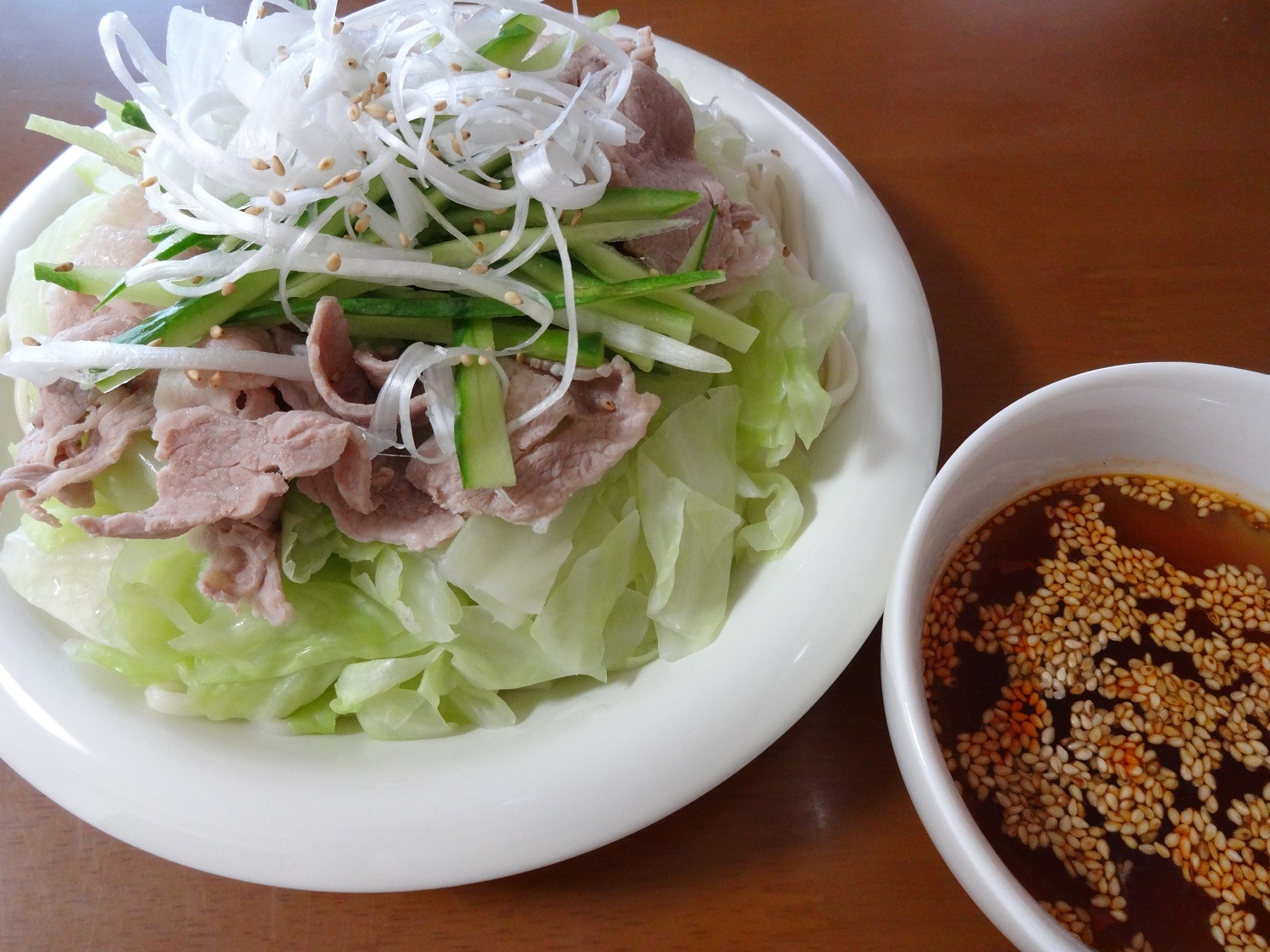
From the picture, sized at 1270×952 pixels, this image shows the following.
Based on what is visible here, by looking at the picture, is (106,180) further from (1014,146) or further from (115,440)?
(1014,146)

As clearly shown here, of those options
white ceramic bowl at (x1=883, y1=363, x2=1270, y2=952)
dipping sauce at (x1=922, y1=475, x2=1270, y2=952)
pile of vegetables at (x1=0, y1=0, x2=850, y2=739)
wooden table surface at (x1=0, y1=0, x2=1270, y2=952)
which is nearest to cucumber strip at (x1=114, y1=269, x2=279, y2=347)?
pile of vegetables at (x1=0, y1=0, x2=850, y2=739)

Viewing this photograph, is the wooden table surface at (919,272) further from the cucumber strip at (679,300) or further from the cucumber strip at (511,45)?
the cucumber strip at (511,45)

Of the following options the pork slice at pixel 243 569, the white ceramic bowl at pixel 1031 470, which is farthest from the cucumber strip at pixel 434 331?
the white ceramic bowl at pixel 1031 470

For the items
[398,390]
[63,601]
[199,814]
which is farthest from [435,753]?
[63,601]

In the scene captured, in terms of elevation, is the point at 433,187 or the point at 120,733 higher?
the point at 433,187

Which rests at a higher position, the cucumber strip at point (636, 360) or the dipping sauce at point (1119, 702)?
the cucumber strip at point (636, 360)

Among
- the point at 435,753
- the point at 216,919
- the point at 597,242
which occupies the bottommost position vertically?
the point at 216,919

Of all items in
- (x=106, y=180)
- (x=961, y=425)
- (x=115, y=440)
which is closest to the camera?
(x=115, y=440)

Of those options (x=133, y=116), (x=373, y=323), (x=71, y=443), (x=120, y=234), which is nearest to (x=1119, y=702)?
(x=373, y=323)
